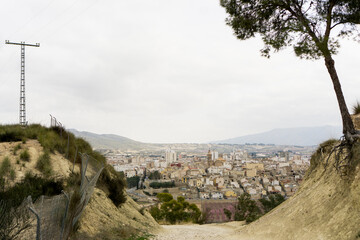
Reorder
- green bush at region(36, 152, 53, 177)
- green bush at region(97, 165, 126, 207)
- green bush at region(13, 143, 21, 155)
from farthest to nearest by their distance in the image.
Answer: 1. green bush at region(97, 165, 126, 207)
2. green bush at region(13, 143, 21, 155)
3. green bush at region(36, 152, 53, 177)

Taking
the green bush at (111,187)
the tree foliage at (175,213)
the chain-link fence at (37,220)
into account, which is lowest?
the tree foliage at (175,213)

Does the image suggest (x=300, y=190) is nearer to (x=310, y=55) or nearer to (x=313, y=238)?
(x=313, y=238)

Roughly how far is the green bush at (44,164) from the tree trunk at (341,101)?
12.4m

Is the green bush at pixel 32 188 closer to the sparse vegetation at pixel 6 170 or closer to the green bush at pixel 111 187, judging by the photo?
the sparse vegetation at pixel 6 170

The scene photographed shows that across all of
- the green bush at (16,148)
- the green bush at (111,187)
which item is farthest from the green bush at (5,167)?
the green bush at (111,187)

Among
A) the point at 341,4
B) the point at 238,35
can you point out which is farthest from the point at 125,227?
the point at 341,4

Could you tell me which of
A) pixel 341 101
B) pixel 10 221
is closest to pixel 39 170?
pixel 10 221

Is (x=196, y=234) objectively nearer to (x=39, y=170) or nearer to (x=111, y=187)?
(x=111, y=187)

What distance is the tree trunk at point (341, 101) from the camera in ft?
36.8

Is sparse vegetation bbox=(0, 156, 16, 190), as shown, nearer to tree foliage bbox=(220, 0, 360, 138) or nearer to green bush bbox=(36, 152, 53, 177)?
green bush bbox=(36, 152, 53, 177)

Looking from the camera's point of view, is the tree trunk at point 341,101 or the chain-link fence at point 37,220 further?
the tree trunk at point 341,101

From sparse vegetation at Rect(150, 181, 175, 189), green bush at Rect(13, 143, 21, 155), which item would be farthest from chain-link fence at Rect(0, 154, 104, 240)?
sparse vegetation at Rect(150, 181, 175, 189)

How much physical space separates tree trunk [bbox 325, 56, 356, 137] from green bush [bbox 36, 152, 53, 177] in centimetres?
1238

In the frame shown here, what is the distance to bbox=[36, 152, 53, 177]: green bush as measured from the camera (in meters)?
13.3
